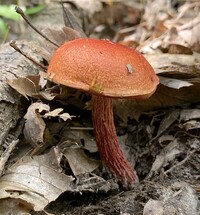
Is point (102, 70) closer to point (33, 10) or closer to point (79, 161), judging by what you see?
point (79, 161)

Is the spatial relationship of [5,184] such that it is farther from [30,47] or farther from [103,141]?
[30,47]

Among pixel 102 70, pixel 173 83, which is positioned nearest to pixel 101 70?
pixel 102 70

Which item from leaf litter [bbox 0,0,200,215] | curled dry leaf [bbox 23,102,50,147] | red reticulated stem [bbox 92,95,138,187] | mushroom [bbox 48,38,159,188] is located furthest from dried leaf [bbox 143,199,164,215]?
curled dry leaf [bbox 23,102,50,147]

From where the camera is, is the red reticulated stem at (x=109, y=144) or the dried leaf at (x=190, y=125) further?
the dried leaf at (x=190, y=125)

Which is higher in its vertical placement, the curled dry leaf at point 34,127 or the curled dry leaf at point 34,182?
the curled dry leaf at point 34,127

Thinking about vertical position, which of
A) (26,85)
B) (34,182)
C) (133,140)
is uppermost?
(26,85)

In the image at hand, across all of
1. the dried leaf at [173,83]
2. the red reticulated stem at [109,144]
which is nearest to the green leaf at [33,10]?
the dried leaf at [173,83]

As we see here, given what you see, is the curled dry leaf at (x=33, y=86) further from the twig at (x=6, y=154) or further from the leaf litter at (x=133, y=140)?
the twig at (x=6, y=154)
